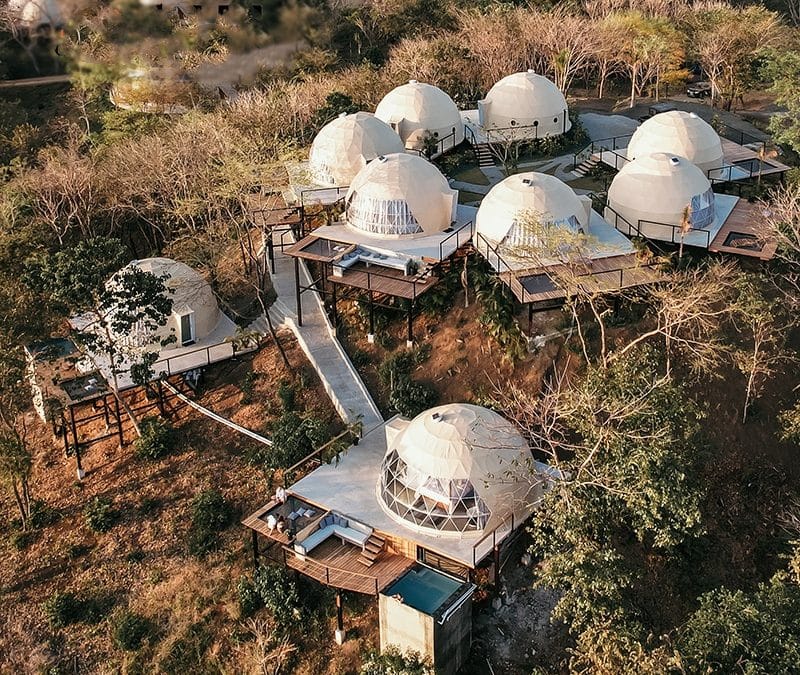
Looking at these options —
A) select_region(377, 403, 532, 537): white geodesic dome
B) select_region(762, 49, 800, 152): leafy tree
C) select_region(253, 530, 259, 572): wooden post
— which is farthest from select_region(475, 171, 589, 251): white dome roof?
select_region(253, 530, 259, 572): wooden post

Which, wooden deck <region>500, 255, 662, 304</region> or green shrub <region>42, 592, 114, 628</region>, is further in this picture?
wooden deck <region>500, 255, 662, 304</region>

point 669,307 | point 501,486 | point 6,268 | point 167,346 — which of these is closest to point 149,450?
point 167,346

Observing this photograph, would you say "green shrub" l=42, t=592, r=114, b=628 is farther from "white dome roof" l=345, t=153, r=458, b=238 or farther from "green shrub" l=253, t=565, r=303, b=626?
"white dome roof" l=345, t=153, r=458, b=238

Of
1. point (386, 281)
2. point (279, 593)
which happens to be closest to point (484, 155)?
point (386, 281)

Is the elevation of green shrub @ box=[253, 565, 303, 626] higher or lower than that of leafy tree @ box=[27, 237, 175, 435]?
lower

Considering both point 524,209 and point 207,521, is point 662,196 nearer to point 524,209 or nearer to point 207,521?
point 524,209

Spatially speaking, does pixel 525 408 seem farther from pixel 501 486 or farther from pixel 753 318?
pixel 753 318

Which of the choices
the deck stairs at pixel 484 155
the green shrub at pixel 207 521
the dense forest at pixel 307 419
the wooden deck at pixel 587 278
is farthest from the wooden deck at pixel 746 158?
the green shrub at pixel 207 521
